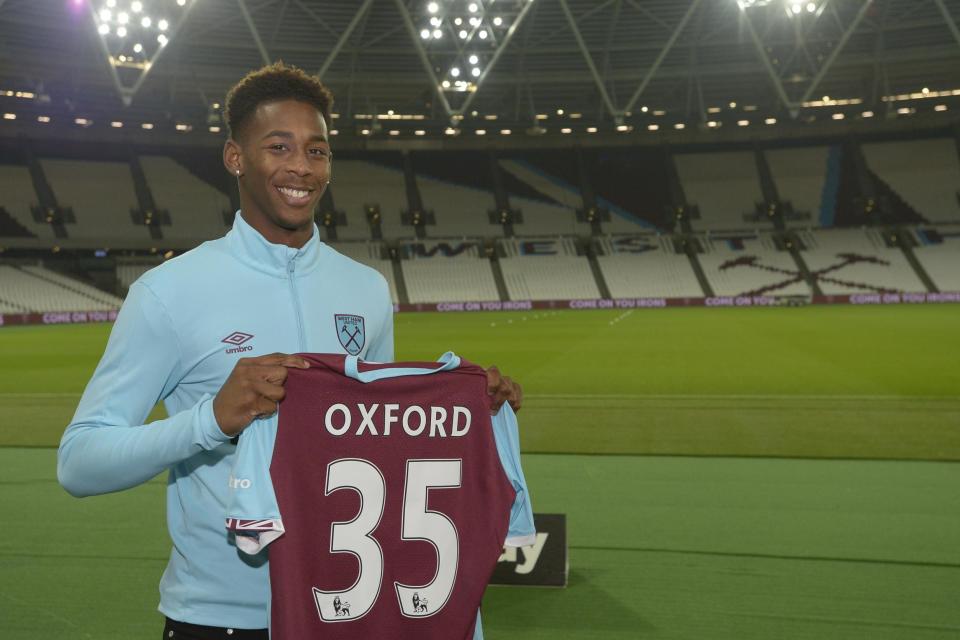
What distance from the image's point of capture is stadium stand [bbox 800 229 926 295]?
53222 millimetres

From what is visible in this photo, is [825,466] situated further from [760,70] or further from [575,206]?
[575,206]

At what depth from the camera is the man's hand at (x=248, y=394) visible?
7.12ft

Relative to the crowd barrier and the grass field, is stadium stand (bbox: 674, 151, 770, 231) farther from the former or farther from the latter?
the grass field

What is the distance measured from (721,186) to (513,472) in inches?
2491

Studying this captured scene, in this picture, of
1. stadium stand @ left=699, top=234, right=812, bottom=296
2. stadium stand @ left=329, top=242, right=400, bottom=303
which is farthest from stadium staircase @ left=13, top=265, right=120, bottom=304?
stadium stand @ left=699, top=234, right=812, bottom=296

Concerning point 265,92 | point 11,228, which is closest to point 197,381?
point 265,92

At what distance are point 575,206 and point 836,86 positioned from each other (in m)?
18.4

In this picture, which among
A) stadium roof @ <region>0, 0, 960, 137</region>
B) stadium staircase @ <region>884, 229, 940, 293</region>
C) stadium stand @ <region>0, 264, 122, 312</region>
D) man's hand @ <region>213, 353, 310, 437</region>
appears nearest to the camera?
man's hand @ <region>213, 353, 310, 437</region>

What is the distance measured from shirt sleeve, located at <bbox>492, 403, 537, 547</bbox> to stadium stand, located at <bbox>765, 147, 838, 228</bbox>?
61448 millimetres

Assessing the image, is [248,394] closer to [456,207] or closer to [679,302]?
[679,302]

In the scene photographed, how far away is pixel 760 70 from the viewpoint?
51.3 metres

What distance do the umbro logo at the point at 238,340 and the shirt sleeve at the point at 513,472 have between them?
0.75 meters

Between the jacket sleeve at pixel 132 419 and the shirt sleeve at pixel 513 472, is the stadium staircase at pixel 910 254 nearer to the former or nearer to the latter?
the shirt sleeve at pixel 513 472

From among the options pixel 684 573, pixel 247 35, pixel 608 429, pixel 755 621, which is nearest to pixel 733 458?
pixel 608 429
